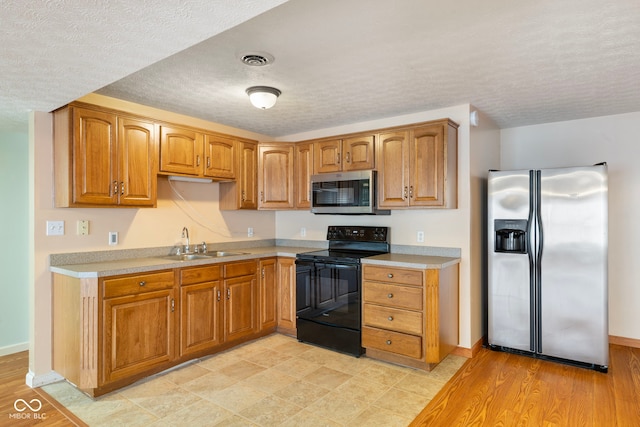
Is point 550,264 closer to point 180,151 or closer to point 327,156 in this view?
point 327,156

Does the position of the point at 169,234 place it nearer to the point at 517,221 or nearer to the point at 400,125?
the point at 400,125

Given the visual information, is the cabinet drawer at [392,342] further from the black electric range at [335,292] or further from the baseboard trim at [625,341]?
the baseboard trim at [625,341]

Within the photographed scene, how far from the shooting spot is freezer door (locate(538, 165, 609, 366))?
3.12 m

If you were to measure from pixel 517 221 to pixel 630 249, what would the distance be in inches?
53.8

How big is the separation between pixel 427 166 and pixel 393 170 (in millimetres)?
Result: 335

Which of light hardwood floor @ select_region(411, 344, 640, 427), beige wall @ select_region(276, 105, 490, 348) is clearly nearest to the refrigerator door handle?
light hardwood floor @ select_region(411, 344, 640, 427)

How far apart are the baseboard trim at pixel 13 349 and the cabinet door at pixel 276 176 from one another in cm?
272

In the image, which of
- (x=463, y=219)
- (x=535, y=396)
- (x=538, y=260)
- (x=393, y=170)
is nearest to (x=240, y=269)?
(x=393, y=170)

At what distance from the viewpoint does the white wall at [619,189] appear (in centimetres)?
373

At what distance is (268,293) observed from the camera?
397 cm

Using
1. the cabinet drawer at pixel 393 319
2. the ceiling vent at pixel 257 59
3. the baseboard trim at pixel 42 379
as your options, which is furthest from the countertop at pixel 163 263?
the ceiling vent at pixel 257 59

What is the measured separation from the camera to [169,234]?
3701mm

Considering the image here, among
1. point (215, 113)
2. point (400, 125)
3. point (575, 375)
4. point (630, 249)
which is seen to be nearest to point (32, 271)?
point (215, 113)

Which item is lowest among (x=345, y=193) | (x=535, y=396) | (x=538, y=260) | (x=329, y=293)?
(x=535, y=396)
